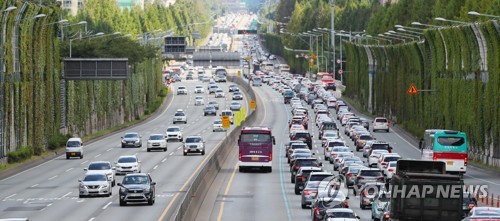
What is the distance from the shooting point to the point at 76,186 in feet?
244

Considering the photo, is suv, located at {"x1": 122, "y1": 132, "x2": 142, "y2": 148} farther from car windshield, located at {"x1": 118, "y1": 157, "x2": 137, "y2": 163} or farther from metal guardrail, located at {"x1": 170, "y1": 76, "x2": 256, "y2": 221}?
car windshield, located at {"x1": 118, "y1": 157, "x2": 137, "y2": 163}

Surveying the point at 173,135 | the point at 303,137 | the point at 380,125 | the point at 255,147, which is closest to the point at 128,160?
the point at 255,147

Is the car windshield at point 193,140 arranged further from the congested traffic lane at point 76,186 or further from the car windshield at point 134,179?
the car windshield at point 134,179

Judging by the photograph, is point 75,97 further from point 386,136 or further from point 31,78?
point 386,136

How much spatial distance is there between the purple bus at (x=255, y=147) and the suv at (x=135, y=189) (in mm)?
22256

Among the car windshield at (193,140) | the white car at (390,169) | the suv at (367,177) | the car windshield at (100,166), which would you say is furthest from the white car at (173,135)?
the suv at (367,177)

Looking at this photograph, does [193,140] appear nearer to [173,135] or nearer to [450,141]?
[173,135]

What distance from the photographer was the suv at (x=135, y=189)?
60.1 meters

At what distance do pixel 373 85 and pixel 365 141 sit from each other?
69705 mm

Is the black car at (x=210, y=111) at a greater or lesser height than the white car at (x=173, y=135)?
lesser

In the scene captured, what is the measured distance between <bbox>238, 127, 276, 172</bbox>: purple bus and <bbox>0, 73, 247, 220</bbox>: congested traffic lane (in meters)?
3.75

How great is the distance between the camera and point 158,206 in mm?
60594

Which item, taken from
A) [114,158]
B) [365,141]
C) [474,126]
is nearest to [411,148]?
[365,141]

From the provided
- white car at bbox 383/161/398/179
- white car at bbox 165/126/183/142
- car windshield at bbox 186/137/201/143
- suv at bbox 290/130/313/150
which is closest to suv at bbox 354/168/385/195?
white car at bbox 383/161/398/179
